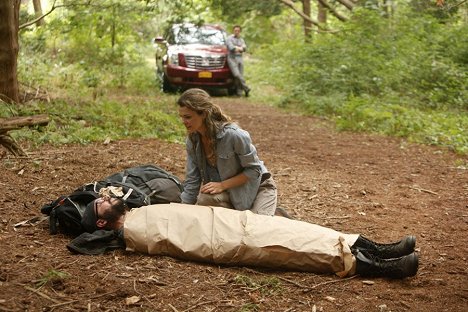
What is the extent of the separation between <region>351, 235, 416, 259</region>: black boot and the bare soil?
0.19 m

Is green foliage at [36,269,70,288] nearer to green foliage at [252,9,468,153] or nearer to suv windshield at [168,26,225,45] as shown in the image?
green foliage at [252,9,468,153]

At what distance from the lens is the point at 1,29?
803 centimetres

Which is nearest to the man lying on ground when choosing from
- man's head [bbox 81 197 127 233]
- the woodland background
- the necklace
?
man's head [bbox 81 197 127 233]

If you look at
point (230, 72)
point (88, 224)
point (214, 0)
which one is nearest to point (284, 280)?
point (88, 224)

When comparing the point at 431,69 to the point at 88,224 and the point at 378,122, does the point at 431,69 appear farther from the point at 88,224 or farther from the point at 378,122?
the point at 88,224

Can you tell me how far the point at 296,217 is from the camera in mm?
5332

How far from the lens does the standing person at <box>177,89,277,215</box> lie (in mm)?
4219

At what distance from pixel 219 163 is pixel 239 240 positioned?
2.51 ft

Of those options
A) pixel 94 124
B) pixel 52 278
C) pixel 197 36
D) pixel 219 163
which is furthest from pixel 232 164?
pixel 197 36

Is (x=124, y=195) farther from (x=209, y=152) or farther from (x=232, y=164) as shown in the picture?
(x=232, y=164)

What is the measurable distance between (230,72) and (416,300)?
40.7 ft

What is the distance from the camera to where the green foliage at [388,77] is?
412 inches

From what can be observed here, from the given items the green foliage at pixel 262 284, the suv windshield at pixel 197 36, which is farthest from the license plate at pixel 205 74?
the green foliage at pixel 262 284

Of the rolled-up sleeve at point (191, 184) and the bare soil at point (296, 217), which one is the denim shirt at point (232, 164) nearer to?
the rolled-up sleeve at point (191, 184)
